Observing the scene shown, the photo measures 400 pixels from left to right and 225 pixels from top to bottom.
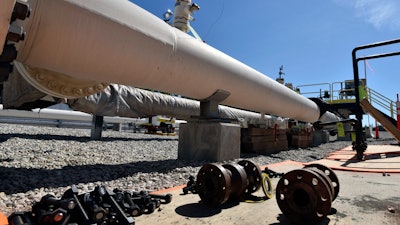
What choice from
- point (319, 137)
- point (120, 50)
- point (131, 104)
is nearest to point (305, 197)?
point (120, 50)

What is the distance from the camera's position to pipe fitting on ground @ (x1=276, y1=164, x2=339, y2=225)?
219cm

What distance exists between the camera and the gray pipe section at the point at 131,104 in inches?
299

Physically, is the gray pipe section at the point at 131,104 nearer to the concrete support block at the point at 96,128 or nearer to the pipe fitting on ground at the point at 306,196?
the concrete support block at the point at 96,128

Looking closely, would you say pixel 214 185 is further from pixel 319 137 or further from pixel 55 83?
pixel 319 137

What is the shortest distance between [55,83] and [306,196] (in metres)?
3.86

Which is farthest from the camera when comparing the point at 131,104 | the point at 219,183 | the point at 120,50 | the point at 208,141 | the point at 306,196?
the point at 131,104

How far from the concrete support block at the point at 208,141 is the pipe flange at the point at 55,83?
83.3 inches

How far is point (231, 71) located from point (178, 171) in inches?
101

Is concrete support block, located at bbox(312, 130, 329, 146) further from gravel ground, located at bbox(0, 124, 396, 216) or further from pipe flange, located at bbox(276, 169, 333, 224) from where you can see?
pipe flange, located at bbox(276, 169, 333, 224)

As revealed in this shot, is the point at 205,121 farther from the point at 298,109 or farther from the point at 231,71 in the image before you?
the point at 298,109

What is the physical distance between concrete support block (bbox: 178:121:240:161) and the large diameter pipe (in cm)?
73

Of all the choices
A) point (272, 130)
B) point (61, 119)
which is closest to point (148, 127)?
point (61, 119)

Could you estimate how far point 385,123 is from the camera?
782cm

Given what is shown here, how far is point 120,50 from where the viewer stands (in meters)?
3.59
